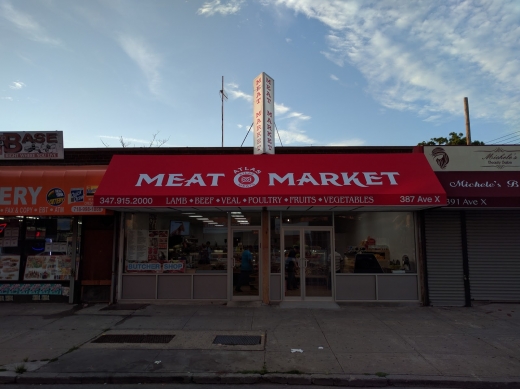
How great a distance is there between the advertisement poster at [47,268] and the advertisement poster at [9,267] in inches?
11.3

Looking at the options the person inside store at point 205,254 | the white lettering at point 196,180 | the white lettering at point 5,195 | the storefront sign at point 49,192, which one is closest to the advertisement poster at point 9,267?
the storefront sign at point 49,192

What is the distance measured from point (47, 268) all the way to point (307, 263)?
24.6ft

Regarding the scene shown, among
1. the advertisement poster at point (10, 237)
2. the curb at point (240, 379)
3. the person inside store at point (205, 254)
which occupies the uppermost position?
the advertisement poster at point (10, 237)

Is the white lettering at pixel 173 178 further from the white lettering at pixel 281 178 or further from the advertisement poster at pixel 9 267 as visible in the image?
the advertisement poster at pixel 9 267

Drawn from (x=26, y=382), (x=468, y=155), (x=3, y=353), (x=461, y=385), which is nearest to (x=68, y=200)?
(x=3, y=353)

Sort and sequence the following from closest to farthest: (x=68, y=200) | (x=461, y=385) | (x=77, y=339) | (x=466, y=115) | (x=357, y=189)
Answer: (x=461, y=385) < (x=77, y=339) < (x=357, y=189) < (x=68, y=200) < (x=466, y=115)

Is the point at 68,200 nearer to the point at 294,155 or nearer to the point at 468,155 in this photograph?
the point at 294,155

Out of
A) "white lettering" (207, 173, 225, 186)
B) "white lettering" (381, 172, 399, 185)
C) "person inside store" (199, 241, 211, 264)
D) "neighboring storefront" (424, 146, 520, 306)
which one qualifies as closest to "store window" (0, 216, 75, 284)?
"person inside store" (199, 241, 211, 264)

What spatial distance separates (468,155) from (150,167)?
8.91 meters

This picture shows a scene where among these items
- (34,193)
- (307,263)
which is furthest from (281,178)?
(34,193)

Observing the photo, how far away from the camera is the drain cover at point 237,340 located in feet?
25.0

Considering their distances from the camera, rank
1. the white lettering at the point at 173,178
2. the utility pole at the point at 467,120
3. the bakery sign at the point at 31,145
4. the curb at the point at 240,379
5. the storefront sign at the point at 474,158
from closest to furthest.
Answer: the curb at the point at 240,379
the white lettering at the point at 173,178
the storefront sign at the point at 474,158
the bakery sign at the point at 31,145
the utility pole at the point at 467,120

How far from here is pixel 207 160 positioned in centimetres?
1134

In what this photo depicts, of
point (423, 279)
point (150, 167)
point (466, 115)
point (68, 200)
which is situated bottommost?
point (423, 279)
